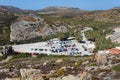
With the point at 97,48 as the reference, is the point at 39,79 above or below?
above

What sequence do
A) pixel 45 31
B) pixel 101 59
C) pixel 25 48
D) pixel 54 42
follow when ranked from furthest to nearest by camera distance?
1. pixel 45 31
2. pixel 54 42
3. pixel 25 48
4. pixel 101 59

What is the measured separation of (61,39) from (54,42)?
10.8 metres

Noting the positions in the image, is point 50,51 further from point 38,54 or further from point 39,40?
point 39,40

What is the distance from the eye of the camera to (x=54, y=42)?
169125 millimetres

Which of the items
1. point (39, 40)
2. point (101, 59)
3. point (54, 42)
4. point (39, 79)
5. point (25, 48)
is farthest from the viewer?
point (39, 40)

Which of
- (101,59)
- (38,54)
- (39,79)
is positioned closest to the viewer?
(39,79)

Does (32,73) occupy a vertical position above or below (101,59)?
above

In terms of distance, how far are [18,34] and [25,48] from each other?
39.2 metres

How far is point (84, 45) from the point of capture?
6363 inches

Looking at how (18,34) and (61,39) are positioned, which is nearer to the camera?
(61,39)

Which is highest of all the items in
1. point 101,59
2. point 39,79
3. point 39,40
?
point 39,79

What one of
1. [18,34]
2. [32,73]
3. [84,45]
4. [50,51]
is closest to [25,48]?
[50,51]

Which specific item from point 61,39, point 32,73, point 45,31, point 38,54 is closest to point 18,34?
point 45,31

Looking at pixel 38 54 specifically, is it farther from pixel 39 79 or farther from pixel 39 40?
pixel 39 79
